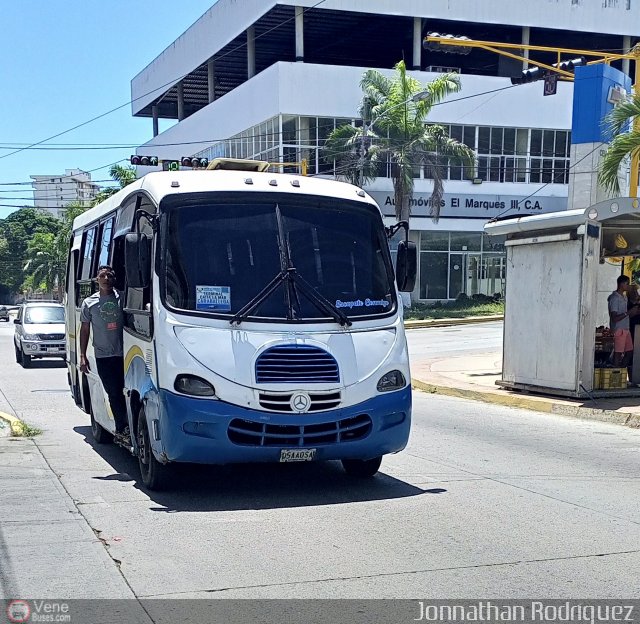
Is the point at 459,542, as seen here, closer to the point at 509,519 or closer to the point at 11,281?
the point at 509,519

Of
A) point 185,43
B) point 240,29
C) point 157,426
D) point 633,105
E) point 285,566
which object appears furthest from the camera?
point 185,43

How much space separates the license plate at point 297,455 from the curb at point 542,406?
276 inches

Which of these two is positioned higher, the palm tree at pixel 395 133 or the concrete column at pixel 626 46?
the concrete column at pixel 626 46

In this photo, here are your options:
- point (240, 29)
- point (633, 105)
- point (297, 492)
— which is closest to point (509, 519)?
point (297, 492)

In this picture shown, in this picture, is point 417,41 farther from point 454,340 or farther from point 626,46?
point 454,340

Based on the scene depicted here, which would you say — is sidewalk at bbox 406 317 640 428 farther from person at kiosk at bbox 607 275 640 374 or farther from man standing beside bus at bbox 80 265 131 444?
man standing beside bus at bbox 80 265 131 444

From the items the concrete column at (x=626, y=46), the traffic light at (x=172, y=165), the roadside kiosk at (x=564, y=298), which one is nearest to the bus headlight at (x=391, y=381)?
the roadside kiosk at (x=564, y=298)

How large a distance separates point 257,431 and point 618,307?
9.68 metres

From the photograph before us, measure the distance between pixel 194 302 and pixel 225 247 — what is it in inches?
23.5

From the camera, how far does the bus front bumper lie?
23.1 feet

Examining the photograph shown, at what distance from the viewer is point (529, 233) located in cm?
1490

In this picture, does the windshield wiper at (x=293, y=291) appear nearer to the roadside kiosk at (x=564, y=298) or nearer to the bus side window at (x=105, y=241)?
the bus side window at (x=105, y=241)

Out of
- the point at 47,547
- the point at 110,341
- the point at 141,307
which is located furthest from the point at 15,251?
the point at 47,547

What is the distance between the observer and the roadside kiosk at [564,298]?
45.4 ft
